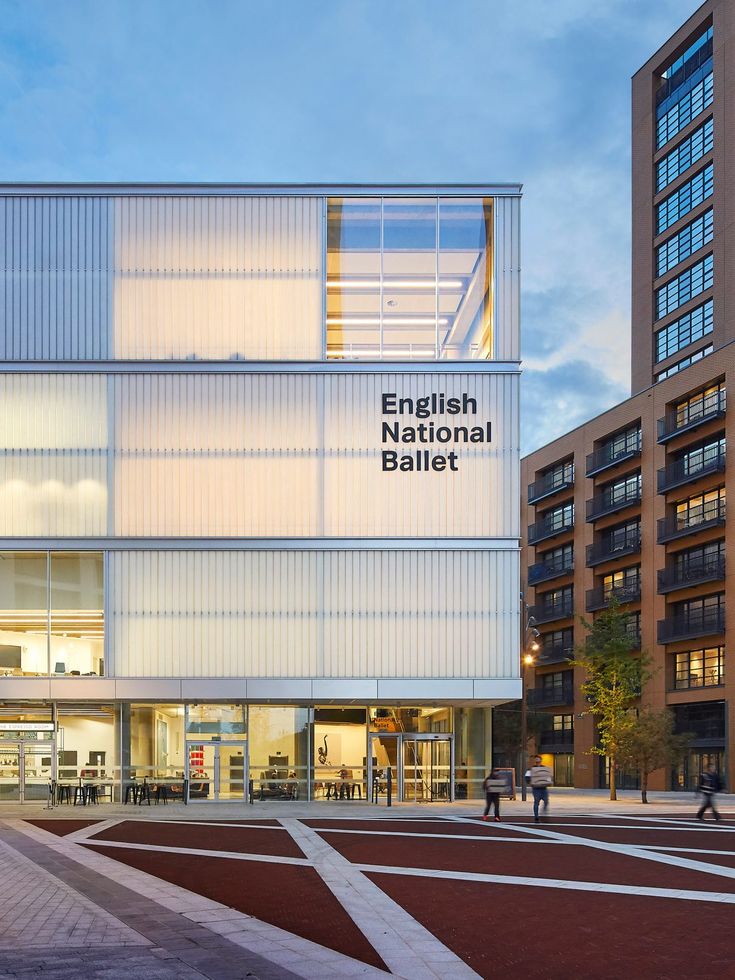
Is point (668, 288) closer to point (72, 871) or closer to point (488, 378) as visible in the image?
point (488, 378)

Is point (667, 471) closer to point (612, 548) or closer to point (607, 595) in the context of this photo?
point (612, 548)

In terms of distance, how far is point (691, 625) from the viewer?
6147 cm

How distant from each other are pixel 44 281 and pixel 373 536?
14.1 metres

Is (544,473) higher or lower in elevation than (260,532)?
higher

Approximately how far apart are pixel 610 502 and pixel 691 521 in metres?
9.84

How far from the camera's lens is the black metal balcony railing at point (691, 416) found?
58.8 m

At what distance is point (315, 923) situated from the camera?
39.5 ft

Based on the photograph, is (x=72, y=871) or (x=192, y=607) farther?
(x=192, y=607)

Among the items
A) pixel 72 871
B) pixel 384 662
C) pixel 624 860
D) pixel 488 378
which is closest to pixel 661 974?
pixel 624 860

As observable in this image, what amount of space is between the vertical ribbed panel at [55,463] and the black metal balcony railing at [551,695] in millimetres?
48891

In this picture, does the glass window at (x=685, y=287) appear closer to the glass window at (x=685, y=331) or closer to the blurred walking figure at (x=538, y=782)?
the glass window at (x=685, y=331)


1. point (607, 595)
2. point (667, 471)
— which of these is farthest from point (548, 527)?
point (667, 471)

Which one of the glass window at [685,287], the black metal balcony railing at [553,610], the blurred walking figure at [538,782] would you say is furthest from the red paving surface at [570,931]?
the black metal balcony railing at [553,610]

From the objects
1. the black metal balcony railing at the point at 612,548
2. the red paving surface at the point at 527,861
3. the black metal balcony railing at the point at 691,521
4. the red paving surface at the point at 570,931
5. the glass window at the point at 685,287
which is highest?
the glass window at the point at 685,287
